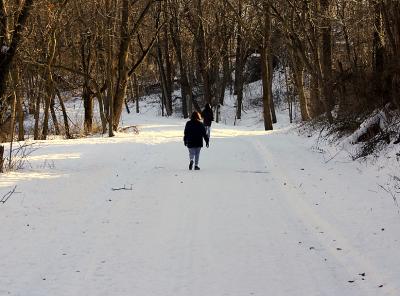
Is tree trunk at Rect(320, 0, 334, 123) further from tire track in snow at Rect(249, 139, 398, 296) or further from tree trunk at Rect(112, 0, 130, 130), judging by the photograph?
tree trunk at Rect(112, 0, 130, 130)

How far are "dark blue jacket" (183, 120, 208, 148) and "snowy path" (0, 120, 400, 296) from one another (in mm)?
848

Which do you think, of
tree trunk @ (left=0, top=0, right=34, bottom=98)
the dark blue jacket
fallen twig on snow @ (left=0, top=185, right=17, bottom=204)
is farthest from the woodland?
the dark blue jacket

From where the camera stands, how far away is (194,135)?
43.6ft

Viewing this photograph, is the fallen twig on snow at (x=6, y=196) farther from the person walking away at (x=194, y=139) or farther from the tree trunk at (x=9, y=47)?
the person walking away at (x=194, y=139)

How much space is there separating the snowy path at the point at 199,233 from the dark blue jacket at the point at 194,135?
848mm

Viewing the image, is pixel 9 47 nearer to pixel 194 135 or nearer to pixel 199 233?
pixel 194 135

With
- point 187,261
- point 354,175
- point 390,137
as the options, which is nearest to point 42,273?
point 187,261

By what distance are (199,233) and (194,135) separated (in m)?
6.49

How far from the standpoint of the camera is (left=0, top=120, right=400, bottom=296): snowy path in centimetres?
518

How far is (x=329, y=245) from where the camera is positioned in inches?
250

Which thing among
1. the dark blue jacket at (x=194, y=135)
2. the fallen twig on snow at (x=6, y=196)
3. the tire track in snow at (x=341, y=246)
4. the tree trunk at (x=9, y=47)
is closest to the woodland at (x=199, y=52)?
the tree trunk at (x=9, y=47)

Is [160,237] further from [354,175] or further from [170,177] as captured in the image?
[354,175]

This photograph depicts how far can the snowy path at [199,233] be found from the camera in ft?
17.0

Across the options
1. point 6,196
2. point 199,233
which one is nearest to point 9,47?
point 6,196
